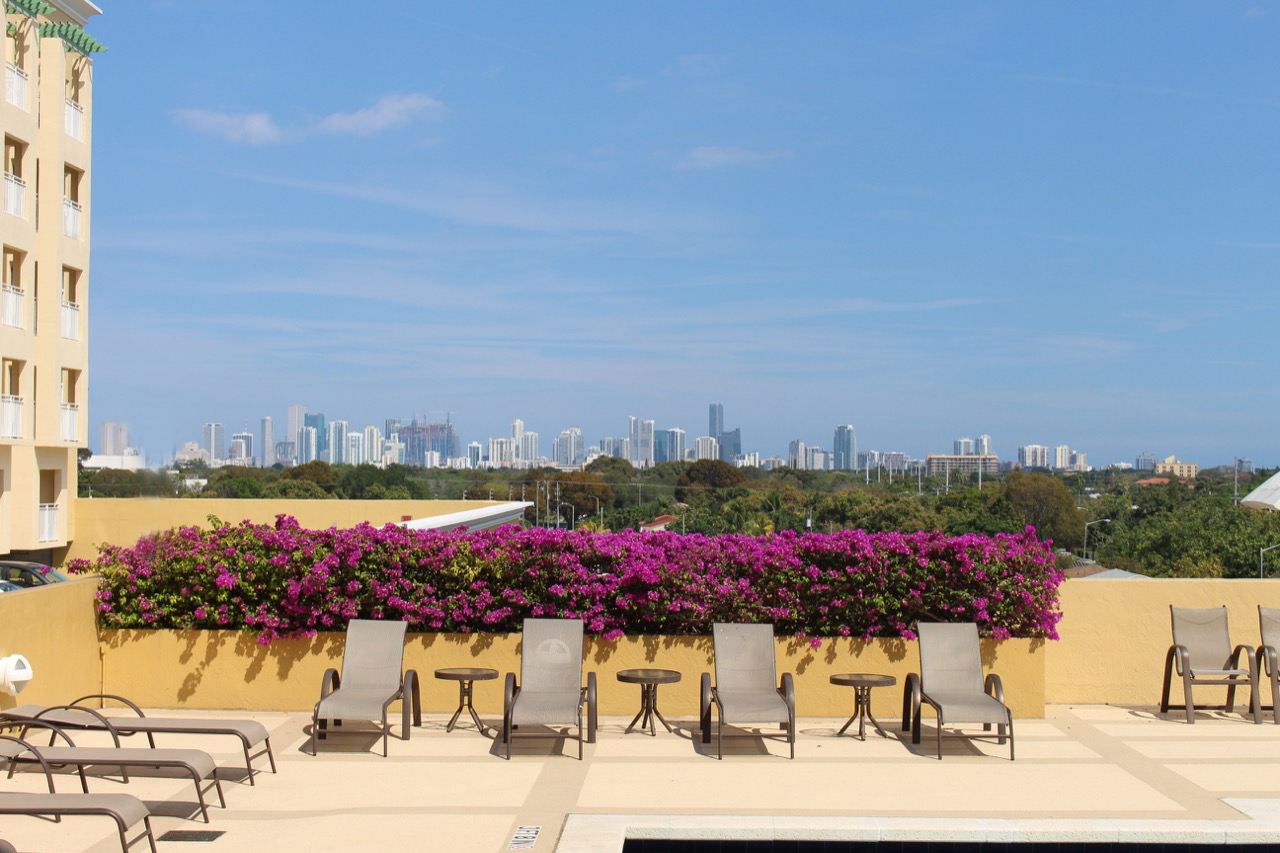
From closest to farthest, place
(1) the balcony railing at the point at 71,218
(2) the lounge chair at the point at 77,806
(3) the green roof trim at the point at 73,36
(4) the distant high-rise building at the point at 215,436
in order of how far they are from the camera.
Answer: (2) the lounge chair at the point at 77,806 < (3) the green roof trim at the point at 73,36 < (1) the balcony railing at the point at 71,218 < (4) the distant high-rise building at the point at 215,436

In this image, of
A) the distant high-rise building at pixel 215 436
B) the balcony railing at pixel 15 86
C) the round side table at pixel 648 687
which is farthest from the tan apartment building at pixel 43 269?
the distant high-rise building at pixel 215 436

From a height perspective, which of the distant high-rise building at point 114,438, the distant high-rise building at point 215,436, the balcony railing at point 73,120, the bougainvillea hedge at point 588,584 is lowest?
the bougainvillea hedge at point 588,584

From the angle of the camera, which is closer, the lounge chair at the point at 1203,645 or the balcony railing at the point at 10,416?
the lounge chair at the point at 1203,645

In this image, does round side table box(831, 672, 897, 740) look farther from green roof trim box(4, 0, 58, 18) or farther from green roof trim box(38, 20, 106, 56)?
green roof trim box(38, 20, 106, 56)

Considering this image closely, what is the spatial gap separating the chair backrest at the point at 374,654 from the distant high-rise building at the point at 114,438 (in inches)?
1740

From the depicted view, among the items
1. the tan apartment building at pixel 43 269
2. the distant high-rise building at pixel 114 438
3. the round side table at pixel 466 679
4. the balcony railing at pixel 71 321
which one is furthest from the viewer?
the distant high-rise building at pixel 114 438

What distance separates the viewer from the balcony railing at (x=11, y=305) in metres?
26.6

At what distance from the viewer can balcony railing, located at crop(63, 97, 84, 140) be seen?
95.2 ft

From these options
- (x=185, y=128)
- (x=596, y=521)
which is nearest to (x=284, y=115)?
(x=185, y=128)

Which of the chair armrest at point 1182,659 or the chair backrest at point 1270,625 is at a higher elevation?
the chair backrest at point 1270,625

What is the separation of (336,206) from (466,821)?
74527mm

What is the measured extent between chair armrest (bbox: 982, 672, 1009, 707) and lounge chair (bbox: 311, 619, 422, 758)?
14.2ft

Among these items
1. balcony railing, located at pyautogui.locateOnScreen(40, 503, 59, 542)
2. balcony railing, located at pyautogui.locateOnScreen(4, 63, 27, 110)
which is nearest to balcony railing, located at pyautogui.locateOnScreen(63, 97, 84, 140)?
balcony railing, located at pyautogui.locateOnScreen(4, 63, 27, 110)

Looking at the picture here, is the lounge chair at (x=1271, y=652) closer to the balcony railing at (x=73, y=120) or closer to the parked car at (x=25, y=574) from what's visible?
the parked car at (x=25, y=574)
